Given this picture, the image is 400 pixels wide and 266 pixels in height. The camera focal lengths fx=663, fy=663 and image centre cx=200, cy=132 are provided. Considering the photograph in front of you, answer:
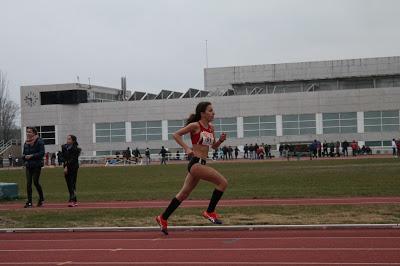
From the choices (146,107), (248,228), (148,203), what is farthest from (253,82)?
(248,228)

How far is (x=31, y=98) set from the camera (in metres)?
88.5

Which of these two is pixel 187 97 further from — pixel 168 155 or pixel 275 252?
pixel 275 252

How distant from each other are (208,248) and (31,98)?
82.6m

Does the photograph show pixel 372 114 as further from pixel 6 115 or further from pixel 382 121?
pixel 6 115

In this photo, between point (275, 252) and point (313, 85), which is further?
point (313, 85)

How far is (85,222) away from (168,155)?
5900 cm

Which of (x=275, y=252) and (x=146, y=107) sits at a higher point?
(x=146, y=107)

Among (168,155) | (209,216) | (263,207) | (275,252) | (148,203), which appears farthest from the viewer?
(168,155)

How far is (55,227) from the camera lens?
12.1 meters

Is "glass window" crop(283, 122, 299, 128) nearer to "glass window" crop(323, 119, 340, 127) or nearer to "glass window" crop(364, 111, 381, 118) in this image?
"glass window" crop(323, 119, 340, 127)

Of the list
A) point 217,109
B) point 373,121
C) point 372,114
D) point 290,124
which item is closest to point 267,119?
point 290,124

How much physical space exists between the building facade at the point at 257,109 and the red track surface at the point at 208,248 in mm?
68221

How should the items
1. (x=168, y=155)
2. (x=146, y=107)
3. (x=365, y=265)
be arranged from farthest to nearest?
(x=146, y=107), (x=168, y=155), (x=365, y=265)

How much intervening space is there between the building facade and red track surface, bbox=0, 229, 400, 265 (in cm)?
6822
